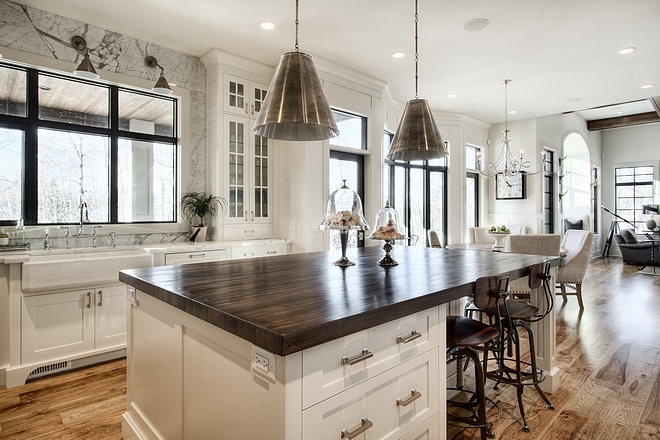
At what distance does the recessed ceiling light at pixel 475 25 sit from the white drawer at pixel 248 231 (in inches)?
119

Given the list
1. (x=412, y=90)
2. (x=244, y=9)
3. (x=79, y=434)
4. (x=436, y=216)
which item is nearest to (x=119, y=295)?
(x=79, y=434)

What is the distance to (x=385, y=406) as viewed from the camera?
1358 millimetres

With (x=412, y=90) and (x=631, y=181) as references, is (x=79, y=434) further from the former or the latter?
(x=631, y=181)

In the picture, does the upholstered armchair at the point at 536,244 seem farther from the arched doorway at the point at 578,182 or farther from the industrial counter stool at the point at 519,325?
the arched doorway at the point at 578,182

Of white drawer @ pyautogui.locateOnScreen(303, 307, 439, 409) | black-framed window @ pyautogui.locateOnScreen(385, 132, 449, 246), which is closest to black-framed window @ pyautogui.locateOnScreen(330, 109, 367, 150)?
black-framed window @ pyautogui.locateOnScreen(385, 132, 449, 246)

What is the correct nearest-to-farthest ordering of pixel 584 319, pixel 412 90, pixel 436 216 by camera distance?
pixel 584 319, pixel 412 90, pixel 436 216

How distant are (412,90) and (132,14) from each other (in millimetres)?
3844

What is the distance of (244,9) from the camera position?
11.1 ft

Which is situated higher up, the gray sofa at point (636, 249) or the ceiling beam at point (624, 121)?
Answer: the ceiling beam at point (624, 121)

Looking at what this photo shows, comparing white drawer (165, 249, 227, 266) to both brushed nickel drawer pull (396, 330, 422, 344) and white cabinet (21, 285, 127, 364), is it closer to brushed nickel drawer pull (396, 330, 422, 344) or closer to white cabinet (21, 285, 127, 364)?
white cabinet (21, 285, 127, 364)

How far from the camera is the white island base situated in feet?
3.61

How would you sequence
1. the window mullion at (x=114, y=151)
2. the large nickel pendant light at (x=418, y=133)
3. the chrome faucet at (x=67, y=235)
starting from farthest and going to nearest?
the window mullion at (x=114, y=151), the chrome faucet at (x=67, y=235), the large nickel pendant light at (x=418, y=133)

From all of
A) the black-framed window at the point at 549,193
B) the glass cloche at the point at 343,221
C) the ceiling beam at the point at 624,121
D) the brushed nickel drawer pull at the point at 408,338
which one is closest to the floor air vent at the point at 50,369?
the glass cloche at the point at 343,221

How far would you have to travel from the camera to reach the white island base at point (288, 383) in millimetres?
1100
